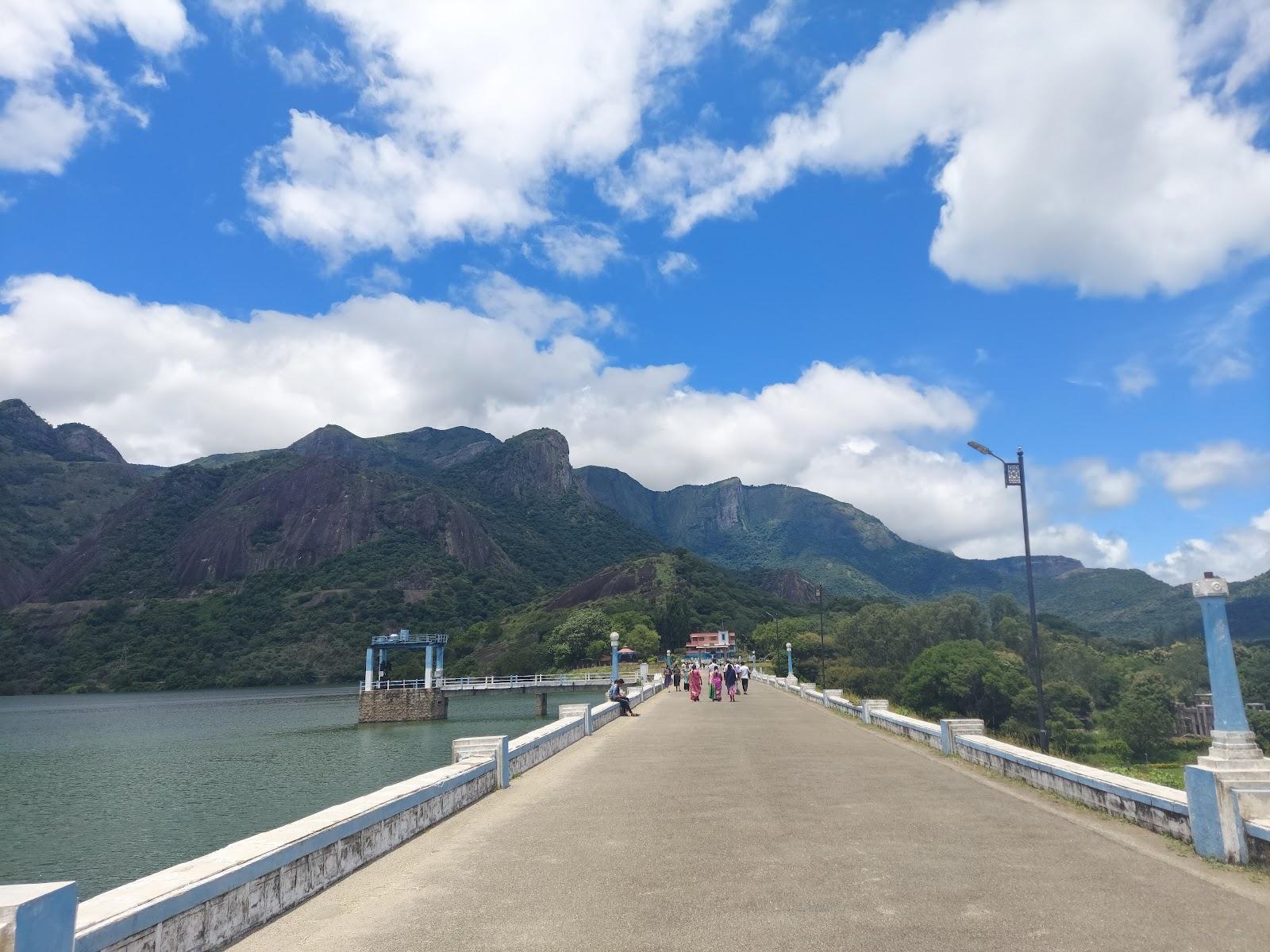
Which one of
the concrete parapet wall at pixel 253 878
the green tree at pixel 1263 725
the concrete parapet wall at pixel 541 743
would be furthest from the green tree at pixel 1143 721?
the concrete parapet wall at pixel 253 878

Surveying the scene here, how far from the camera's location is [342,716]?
74812mm

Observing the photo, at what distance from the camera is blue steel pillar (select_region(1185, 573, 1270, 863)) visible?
682 cm

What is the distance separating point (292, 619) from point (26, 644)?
43.2m

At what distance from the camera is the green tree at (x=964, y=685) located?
6594 cm

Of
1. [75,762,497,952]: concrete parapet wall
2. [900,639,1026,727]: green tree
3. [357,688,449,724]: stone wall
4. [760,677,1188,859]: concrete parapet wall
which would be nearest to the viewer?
[75,762,497,952]: concrete parapet wall

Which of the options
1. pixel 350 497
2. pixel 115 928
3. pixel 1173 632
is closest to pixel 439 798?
pixel 115 928

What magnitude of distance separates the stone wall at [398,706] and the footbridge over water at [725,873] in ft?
203

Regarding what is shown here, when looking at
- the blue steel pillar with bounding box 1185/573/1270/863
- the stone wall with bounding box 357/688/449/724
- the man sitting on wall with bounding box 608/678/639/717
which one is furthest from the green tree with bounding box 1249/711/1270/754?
the blue steel pillar with bounding box 1185/573/1270/863

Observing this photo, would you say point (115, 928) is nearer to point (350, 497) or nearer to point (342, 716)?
point (342, 716)

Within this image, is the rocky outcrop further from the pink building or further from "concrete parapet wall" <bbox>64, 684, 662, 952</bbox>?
"concrete parapet wall" <bbox>64, 684, 662, 952</bbox>

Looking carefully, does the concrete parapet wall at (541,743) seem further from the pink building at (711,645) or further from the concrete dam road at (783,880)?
the pink building at (711,645)

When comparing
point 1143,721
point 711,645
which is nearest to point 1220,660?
point 1143,721

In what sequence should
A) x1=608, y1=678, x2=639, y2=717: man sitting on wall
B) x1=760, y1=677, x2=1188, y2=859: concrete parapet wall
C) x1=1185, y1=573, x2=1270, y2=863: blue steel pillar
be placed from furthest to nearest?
x1=608, y1=678, x2=639, y2=717: man sitting on wall < x1=760, y1=677, x2=1188, y2=859: concrete parapet wall < x1=1185, y1=573, x2=1270, y2=863: blue steel pillar

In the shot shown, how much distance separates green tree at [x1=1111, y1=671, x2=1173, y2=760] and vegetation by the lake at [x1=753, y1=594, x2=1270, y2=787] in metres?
0.09
